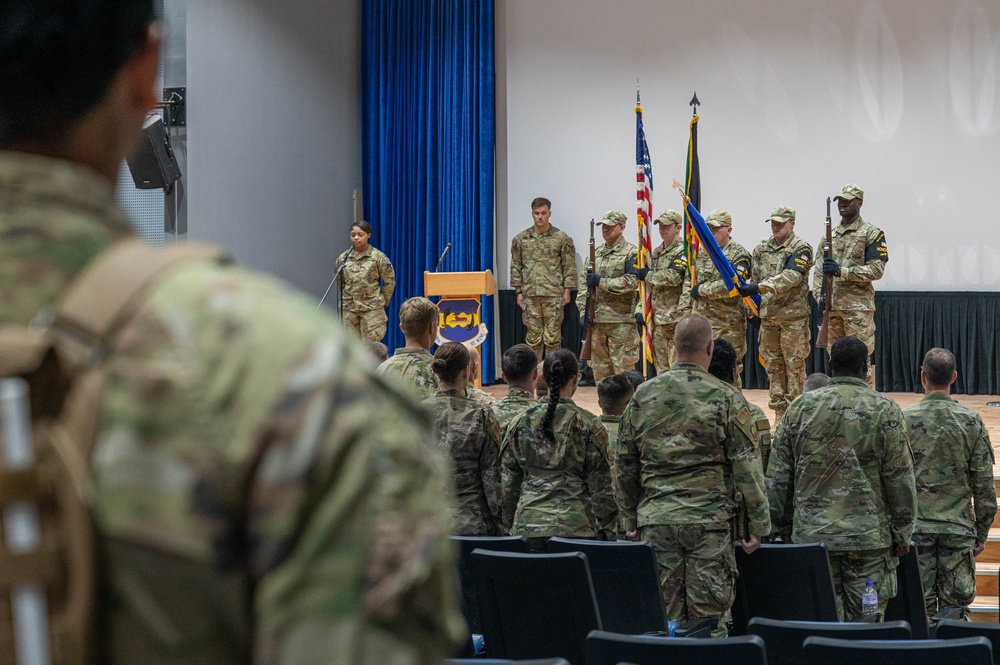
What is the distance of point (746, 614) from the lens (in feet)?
12.4

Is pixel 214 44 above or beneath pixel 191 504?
above

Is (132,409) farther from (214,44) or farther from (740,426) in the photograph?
(214,44)

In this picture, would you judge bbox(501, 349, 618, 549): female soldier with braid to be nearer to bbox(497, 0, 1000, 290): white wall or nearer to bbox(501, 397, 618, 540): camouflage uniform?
bbox(501, 397, 618, 540): camouflage uniform

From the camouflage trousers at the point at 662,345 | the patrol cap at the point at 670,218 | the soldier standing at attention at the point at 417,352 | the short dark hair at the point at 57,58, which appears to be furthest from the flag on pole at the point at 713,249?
the short dark hair at the point at 57,58

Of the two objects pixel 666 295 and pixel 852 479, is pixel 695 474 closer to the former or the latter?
pixel 852 479

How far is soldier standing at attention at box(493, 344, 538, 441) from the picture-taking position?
13.6ft

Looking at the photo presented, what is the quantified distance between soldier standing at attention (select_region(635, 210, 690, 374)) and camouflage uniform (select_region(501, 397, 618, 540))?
15.2ft

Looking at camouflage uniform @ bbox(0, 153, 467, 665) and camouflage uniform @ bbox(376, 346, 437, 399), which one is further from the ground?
camouflage uniform @ bbox(0, 153, 467, 665)

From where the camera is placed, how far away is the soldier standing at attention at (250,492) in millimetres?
608

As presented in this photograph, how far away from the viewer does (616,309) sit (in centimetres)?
Answer: 886

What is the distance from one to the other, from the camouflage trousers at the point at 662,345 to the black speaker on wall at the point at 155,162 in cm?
393

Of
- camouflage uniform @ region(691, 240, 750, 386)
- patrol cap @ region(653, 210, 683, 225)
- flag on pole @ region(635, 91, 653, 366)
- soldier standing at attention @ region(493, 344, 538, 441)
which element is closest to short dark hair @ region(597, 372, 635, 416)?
soldier standing at attention @ region(493, 344, 538, 441)

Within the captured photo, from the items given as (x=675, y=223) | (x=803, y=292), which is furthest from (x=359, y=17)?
(x=803, y=292)

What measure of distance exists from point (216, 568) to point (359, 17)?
11.9m
